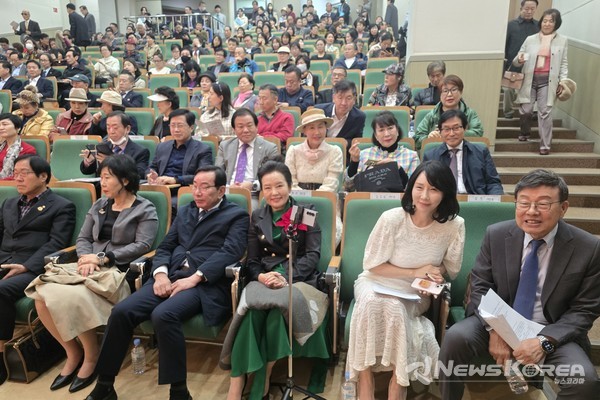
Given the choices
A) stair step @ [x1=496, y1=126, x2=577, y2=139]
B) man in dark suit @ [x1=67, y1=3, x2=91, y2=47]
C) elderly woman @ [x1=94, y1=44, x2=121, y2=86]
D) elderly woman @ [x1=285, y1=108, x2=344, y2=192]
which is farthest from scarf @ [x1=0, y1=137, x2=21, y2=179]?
man in dark suit @ [x1=67, y1=3, x2=91, y2=47]

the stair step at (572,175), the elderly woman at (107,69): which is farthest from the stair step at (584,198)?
the elderly woman at (107,69)

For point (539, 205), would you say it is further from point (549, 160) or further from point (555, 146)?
point (555, 146)

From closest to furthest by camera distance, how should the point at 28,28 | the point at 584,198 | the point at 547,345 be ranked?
the point at 547,345, the point at 584,198, the point at 28,28

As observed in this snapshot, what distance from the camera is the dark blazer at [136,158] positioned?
3258 mm

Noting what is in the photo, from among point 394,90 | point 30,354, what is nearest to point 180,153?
point 30,354

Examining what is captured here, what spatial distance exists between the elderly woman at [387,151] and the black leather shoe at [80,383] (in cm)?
187

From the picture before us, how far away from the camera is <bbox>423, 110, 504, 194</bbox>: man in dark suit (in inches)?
105

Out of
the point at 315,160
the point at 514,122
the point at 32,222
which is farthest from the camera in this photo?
the point at 514,122

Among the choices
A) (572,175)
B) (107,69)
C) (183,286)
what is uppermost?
(107,69)

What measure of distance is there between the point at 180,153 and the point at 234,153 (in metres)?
0.42

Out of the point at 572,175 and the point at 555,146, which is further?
the point at 555,146

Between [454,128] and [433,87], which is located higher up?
[433,87]

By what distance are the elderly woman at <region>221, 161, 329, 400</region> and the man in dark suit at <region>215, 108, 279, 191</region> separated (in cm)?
95

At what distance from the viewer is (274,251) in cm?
220
